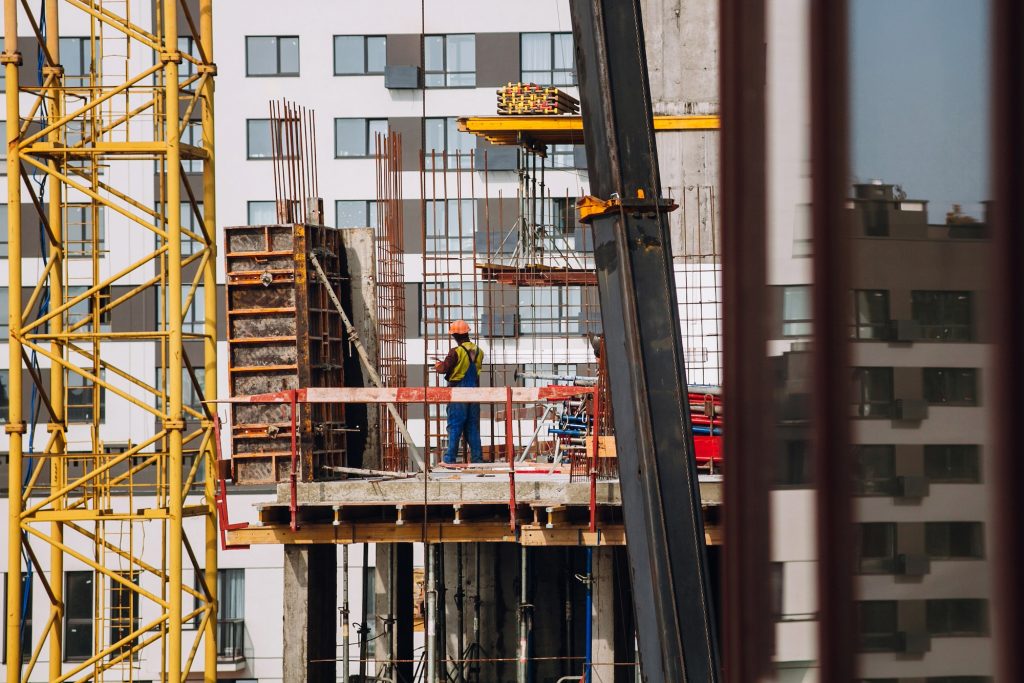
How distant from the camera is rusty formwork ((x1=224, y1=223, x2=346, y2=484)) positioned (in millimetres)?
15930

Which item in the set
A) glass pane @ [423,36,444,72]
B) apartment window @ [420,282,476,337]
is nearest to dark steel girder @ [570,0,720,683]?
apartment window @ [420,282,476,337]

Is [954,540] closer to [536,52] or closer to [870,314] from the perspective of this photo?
[870,314]

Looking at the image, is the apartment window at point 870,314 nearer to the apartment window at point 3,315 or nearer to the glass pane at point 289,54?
the glass pane at point 289,54

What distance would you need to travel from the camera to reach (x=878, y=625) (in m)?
1.60

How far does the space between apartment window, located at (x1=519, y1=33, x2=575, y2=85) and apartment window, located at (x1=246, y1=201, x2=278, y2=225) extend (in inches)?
359

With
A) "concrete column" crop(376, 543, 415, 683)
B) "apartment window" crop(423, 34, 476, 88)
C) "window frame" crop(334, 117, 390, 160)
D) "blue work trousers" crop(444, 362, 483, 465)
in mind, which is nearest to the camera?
"blue work trousers" crop(444, 362, 483, 465)

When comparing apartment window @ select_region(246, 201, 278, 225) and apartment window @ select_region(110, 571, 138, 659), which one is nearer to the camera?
apartment window @ select_region(110, 571, 138, 659)

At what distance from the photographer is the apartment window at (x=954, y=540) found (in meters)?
1.46

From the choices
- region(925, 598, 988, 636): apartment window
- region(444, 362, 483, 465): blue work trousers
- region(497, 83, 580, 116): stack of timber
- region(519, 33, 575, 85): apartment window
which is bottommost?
region(444, 362, 483, 465): blue work trousers

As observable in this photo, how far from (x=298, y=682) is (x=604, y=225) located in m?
9.08

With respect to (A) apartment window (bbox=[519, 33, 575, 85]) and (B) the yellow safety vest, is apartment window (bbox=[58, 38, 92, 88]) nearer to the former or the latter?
(A) apartment window (bbox=[519, 33, 575, 85])

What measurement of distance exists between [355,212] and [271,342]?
2657 centimetres

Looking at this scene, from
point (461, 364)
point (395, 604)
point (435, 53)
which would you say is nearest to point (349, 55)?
point (435, 53)

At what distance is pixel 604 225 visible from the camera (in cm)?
773
